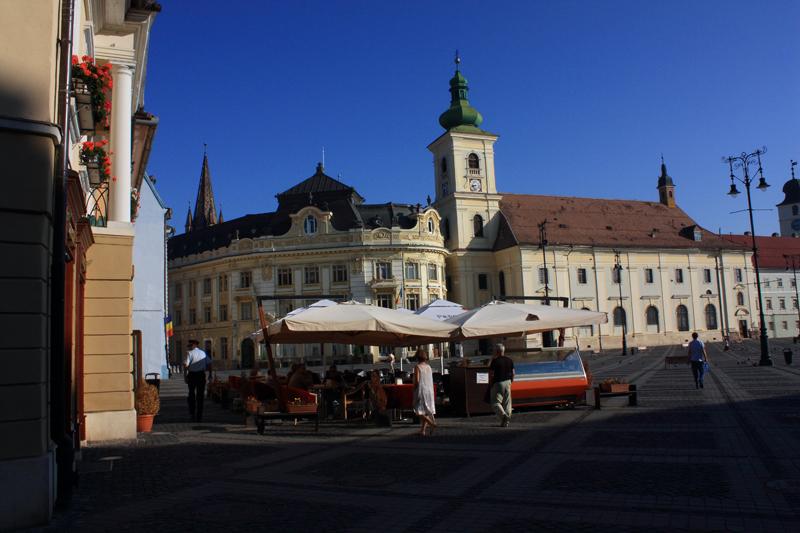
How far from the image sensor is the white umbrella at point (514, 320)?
16469 millimetres

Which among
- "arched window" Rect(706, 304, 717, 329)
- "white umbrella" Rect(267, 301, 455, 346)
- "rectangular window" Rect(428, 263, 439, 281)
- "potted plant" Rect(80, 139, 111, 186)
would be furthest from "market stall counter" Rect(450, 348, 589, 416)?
"arched window" Rect(706, 304, 717, 329)

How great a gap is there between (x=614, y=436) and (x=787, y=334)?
98.4 m

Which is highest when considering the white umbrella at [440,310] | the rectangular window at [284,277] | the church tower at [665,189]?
the church tower at [665,189]

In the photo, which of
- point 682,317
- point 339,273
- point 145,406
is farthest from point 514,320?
point 682,317

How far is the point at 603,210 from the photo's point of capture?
8206 centimetres

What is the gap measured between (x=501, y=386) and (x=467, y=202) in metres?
61.8

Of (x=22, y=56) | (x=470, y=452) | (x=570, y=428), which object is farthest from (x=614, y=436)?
(x=22, y=56)

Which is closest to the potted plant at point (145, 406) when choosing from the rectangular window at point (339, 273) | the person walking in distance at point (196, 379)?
the person walking in distance at point (196, 379)

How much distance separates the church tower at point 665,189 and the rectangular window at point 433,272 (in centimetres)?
3724

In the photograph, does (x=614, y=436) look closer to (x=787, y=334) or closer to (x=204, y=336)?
(x=204, y=336)

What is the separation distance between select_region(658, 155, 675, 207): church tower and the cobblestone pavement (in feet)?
263

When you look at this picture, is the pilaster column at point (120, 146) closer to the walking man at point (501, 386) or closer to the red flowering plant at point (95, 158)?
the red flowering plant at point (95, 158)

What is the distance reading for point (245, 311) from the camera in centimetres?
6706

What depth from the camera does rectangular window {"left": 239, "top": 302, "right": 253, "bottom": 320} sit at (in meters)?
66.6
